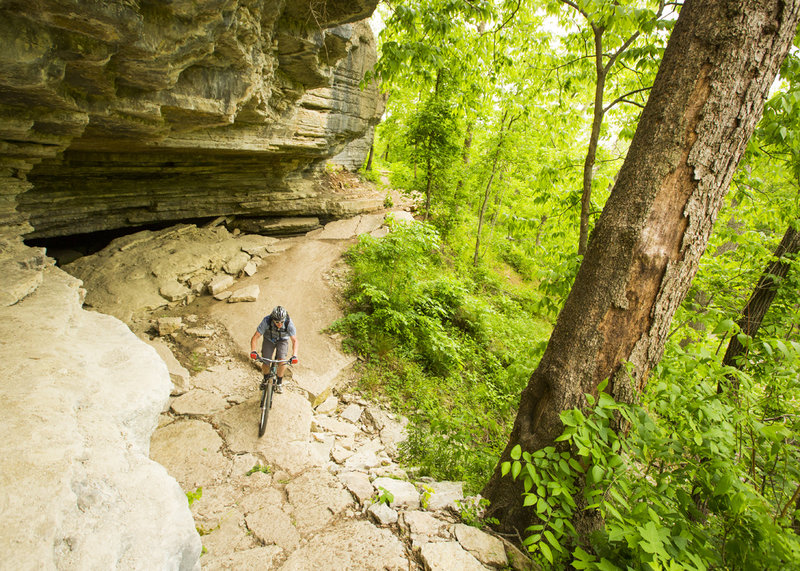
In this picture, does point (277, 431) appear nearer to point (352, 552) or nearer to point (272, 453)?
point (272, 453)

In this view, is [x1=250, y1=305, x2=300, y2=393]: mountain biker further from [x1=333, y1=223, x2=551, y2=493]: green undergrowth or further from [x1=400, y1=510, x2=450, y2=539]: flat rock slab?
[x1=400, y1=510, x2=450, y2=539]: flat rock slab

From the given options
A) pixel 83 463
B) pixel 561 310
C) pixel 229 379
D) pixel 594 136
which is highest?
pixel 594 136

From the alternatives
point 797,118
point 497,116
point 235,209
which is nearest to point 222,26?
point 797,118

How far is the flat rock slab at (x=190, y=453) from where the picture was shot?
4203 mm

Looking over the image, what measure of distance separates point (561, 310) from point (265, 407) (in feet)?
13.6

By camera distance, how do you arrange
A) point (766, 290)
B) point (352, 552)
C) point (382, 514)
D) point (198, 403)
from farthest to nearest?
1. point (198, 403)
2. point (766, 290)
3. point (382, 514)
4. point (352, 552)

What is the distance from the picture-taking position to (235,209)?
11.1 m

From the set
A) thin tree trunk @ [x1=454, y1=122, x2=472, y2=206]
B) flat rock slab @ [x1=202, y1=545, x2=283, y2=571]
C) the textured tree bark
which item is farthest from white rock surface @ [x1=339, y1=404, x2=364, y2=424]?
thin tree trunk @ [x1=454, y1=122, x2=472, y2=206]

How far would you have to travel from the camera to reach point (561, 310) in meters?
2.99

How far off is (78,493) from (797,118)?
617 centimetres

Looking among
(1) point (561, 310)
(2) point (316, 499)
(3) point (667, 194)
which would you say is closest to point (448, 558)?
(2) point (316, 499)

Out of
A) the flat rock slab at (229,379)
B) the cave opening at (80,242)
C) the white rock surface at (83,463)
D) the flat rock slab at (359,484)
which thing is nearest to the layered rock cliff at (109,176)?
the white rock surface at (83,463)

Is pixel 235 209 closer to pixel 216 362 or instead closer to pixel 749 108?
pixel 216 362

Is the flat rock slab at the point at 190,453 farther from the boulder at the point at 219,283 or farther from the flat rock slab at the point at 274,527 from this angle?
the boulder at the point at 219,283
